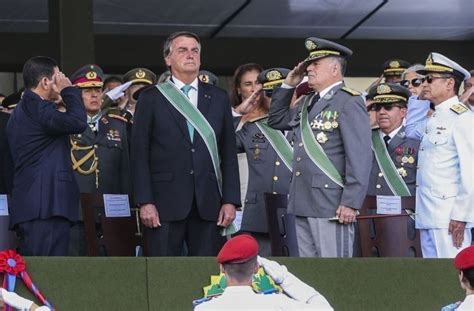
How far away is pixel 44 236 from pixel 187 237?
0.98 metres

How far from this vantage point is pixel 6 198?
10.8 m

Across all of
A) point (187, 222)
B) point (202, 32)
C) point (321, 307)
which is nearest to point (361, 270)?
point (187, 222)

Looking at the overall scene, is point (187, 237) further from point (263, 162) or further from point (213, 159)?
point (263, 162)

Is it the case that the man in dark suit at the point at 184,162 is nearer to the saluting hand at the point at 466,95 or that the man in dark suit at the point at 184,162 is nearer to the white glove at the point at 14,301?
the white glove at the point at 14,301

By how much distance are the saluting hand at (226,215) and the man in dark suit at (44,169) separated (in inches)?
37.7

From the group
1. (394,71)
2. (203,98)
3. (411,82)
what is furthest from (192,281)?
(394,71)

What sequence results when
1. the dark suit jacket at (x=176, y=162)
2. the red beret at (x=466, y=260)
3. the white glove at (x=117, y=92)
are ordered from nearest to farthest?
1. the red beret at (x=466, y=260)
2. the dark suit jacket at (x=176, y=162)
3. the white glove at (x=117, y=92)

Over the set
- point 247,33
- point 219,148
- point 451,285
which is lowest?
point 451,285

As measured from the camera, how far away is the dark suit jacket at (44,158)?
9.94 meters

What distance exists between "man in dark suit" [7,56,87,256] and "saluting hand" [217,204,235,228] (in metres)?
0.96

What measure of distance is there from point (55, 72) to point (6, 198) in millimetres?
1110

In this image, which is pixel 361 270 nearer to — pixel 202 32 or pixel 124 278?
pixel 124 278

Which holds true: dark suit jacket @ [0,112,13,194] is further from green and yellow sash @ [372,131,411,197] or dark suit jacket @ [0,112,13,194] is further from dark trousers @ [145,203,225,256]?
green and yellow sash @ [372,131,411,197]

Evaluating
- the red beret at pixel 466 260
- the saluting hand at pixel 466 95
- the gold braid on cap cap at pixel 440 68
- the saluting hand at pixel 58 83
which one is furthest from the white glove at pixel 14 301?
the saluting hand at pixel 466 95
